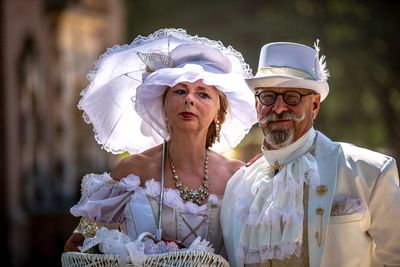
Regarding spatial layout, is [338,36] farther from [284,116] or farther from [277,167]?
[284,116]

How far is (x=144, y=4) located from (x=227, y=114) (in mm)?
22131

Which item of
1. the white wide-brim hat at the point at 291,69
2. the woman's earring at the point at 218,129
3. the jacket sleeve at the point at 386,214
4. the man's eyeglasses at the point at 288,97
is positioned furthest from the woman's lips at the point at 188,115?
A: the jacket sleeve at the point at 386,214

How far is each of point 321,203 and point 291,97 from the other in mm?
558

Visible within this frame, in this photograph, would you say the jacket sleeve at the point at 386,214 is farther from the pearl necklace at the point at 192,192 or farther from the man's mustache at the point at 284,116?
the pearl necklace at the point at 192,192

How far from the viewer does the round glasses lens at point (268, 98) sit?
5961 mm

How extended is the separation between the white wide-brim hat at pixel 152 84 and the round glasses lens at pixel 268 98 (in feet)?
1.51

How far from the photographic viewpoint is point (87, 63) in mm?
20016

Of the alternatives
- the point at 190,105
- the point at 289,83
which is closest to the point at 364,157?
the point at 289,83

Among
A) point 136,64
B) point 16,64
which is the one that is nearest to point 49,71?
point 16,64

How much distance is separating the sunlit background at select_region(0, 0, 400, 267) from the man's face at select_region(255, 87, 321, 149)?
5.14 m

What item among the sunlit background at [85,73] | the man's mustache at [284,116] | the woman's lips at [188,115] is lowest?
the sunlit background at [85,73]

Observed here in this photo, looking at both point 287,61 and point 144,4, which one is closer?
point 287,61

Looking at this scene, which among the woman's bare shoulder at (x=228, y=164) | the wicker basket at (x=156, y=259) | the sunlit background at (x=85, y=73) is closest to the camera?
the wicker basket at (x=156, y=259)

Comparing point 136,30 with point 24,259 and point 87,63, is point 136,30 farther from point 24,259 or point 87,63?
point 24,259
